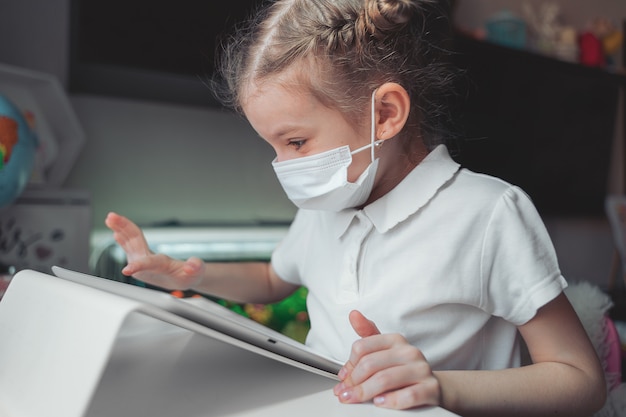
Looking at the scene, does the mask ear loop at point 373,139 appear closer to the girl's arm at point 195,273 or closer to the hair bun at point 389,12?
the hair bun at point 389,12

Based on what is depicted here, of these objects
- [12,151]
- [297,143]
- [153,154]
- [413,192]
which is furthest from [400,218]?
[153,154]

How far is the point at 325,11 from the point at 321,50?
44mm

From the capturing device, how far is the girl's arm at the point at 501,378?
0.44 meters

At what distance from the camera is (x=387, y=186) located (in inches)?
28.0

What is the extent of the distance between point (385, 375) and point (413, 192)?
0.27 metres

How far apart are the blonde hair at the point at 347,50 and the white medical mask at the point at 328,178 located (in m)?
0.05

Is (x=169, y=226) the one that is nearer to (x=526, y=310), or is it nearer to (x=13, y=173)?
(x=13, y=173)

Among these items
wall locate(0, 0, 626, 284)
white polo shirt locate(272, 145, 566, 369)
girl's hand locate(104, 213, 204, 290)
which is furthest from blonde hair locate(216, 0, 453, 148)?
wall locate(0, 0, 626, 284)

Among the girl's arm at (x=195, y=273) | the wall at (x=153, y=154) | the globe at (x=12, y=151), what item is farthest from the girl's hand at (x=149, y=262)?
the wall at (x=153, y=154)

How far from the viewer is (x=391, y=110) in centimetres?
68

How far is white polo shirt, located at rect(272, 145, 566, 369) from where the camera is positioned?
583mm

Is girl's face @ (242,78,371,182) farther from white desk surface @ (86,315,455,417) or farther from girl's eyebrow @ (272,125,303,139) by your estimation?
white desk surface @ (86,315,455,417)

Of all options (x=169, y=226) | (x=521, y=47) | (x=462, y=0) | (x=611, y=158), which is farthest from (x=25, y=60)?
(x=611, y=158)

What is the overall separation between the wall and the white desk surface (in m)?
1.61
